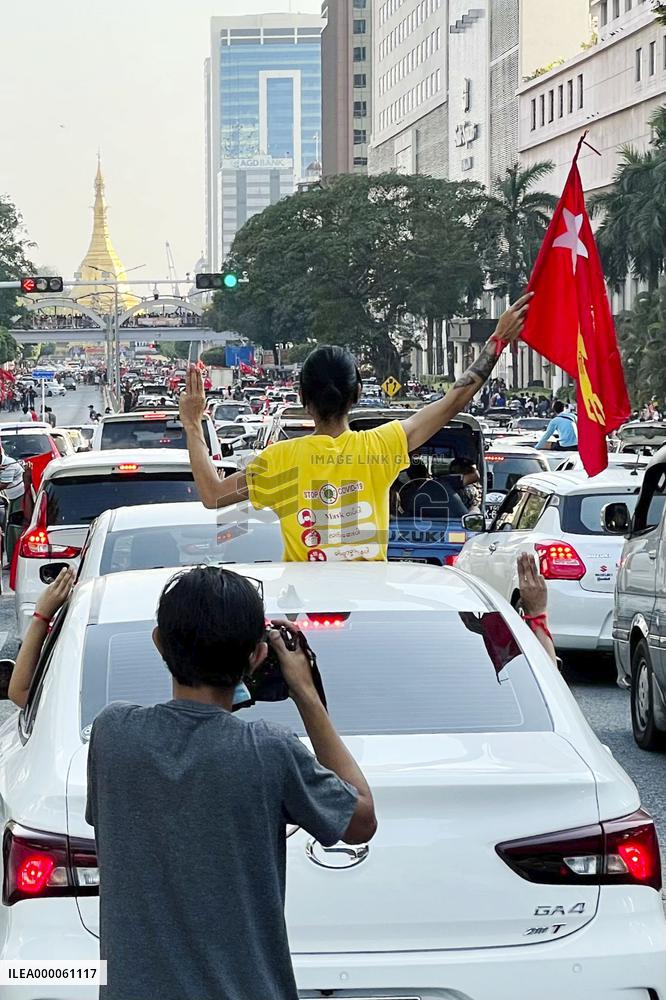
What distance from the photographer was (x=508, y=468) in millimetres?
22938

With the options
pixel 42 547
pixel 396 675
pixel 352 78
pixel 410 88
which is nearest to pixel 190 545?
pixel 42 547

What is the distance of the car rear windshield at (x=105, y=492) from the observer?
13180 millimetres

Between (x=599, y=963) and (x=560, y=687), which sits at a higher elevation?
(x=560, y=687)

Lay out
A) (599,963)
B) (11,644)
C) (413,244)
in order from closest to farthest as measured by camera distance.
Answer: (599,963) → (11,644) → (413,244)

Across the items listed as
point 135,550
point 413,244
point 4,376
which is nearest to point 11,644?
point 135,550

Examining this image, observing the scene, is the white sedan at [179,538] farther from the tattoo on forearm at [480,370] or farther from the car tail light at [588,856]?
the car tail light at [588,856]

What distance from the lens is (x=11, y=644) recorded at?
590 inches

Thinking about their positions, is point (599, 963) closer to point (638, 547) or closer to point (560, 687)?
point (560, 687)

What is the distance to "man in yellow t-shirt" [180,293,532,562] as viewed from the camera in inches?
227

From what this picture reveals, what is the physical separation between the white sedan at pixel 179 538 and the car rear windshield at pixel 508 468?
12878 mm

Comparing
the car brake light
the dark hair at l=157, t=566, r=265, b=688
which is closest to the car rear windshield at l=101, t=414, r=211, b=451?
the car brake light

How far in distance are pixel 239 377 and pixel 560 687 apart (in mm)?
151963

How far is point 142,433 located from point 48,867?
67.6ft

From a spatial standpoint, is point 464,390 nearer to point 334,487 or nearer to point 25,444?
point 334,487
